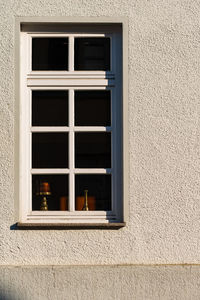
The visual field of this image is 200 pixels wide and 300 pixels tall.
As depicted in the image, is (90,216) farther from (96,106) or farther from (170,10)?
(170,10)

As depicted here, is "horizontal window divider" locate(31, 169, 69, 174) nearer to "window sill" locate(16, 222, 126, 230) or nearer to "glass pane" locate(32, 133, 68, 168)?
"glass pane" locate(32, 133, 68, 168)

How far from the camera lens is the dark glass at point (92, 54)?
19.6 ft

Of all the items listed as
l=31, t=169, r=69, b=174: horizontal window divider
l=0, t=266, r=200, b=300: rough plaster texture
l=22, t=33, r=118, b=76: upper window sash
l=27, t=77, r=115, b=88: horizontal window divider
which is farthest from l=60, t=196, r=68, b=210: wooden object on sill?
l=22, t=33, r=118, b=76: upper window sash

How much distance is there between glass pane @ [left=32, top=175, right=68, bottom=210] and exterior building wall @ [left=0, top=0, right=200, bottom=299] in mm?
292

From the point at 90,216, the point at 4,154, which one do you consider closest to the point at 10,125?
the point at 4,154

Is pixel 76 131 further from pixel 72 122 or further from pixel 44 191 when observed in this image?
pixel 44 191

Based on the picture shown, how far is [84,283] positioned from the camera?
5.64 meters

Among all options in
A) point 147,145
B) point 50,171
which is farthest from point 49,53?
point 147,145

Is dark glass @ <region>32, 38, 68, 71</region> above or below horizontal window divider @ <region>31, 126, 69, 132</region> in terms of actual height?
above

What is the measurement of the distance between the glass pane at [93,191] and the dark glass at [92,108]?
21.8 inches

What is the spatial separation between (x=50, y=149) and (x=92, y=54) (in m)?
1.07

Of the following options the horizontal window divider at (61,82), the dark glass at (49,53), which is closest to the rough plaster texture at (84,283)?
the horizontal window divider at (61,82)

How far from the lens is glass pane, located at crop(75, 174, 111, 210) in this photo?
5922 mm

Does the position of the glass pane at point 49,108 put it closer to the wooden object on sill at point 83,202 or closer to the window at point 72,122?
the window at point 72,122
